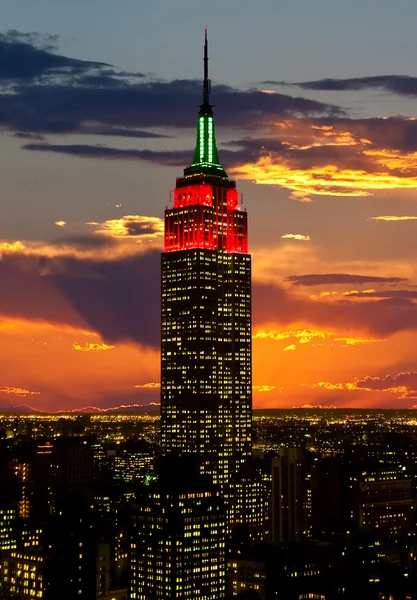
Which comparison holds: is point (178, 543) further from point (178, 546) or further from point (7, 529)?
point (7, 529)

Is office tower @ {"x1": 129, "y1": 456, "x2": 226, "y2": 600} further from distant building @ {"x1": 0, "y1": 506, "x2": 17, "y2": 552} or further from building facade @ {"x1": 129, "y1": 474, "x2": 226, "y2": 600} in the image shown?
distant building @ {"x1": 0, "y1": 506, "x2": 17, "y2": 552}

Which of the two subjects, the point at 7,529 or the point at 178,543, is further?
the point at 7,529

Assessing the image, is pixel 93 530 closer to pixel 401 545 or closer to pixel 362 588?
pixel 362 588

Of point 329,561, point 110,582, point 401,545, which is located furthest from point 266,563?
point 401,545

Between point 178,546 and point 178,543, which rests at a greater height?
point 178,543

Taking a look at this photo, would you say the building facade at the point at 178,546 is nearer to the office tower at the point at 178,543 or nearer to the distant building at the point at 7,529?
the office tower at the point at 178,543

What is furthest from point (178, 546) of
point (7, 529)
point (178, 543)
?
point (7, 529)

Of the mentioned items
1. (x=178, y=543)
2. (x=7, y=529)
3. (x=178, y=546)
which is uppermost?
(x=7, y=529)

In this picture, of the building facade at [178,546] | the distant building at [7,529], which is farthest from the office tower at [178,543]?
the distant building at [7,529]
